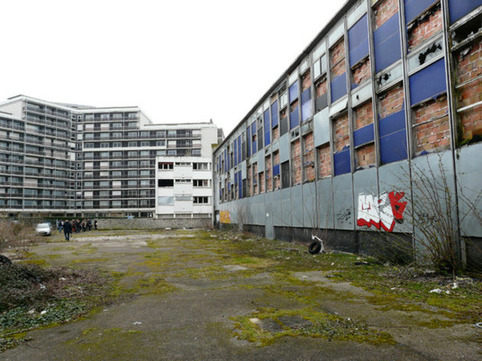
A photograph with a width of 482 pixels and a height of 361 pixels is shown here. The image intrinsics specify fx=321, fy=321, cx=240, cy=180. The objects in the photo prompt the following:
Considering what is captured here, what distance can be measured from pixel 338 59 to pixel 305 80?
3572mm

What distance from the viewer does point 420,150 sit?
947cm

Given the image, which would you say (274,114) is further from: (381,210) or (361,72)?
(381,210)

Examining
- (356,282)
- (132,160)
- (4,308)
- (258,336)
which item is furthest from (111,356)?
(132,160)

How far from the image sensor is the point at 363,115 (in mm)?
12430

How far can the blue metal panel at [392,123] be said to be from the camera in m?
10.2

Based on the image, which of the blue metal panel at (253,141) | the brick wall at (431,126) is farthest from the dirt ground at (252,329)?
the blue metal panel at (253,141)

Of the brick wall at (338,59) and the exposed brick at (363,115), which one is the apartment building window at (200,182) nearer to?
the brick wall at (338,59)

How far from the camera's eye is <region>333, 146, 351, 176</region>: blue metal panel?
13242 millimetres

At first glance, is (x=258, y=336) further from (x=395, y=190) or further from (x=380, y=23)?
(x=380, y=23)

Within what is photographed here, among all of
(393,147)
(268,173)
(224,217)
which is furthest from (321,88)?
(224,217)

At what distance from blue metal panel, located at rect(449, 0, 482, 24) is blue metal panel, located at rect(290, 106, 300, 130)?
397 inches

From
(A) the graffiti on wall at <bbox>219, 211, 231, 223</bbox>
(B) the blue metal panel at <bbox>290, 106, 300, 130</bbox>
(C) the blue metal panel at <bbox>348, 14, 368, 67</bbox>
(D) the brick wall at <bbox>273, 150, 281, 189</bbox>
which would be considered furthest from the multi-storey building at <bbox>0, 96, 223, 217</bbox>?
(C) the blue metal panel at <bbox>348, 14, 368, 67</bbox>

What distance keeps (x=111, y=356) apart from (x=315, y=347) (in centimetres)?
235

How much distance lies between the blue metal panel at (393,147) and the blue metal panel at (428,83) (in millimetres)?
1092
